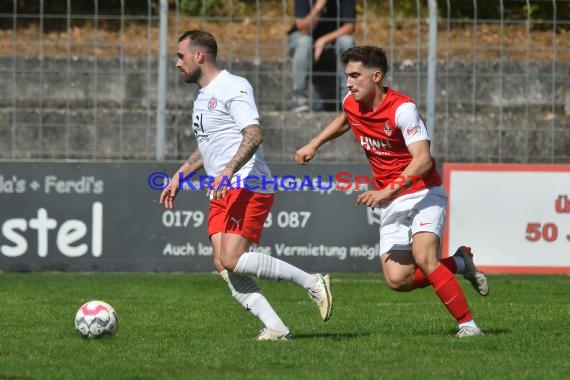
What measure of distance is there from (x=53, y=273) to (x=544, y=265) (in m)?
5.46

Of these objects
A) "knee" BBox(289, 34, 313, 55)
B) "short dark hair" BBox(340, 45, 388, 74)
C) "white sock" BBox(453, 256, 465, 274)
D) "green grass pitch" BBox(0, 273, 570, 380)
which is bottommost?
"green grass pitch" BBox(0, 273, 570, 380)

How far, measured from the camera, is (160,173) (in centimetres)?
1383

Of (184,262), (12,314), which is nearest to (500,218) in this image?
(184,262)

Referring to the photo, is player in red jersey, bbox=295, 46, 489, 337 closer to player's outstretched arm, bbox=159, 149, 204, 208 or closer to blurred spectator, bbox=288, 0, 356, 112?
player's outstretched arm, bbox=159, 149, 204, 208

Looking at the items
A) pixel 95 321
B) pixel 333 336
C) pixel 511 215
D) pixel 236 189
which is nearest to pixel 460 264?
pixel 333 336

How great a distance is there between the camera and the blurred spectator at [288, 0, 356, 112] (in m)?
14.6

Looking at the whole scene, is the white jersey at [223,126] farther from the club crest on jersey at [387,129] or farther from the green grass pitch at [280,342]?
the green grass pitch at [280,342]

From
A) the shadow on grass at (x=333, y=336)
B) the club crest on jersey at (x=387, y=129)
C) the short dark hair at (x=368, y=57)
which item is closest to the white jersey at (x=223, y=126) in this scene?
the short dark hair at (x=368, y=57)

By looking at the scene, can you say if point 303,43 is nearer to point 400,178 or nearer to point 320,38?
point 320,38

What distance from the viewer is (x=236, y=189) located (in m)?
8.35

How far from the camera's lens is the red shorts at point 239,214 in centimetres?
830

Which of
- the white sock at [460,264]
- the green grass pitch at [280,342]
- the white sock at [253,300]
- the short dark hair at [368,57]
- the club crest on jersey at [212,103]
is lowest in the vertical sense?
the green grass pitch at [280,342]

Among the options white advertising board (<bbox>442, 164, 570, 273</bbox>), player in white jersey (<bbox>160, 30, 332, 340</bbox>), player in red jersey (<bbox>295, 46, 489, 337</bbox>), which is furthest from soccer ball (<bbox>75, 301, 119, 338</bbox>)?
white advertising board (<bbox>442, 164, 570, 273</bbox>)

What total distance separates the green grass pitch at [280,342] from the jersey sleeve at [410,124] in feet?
4.40
